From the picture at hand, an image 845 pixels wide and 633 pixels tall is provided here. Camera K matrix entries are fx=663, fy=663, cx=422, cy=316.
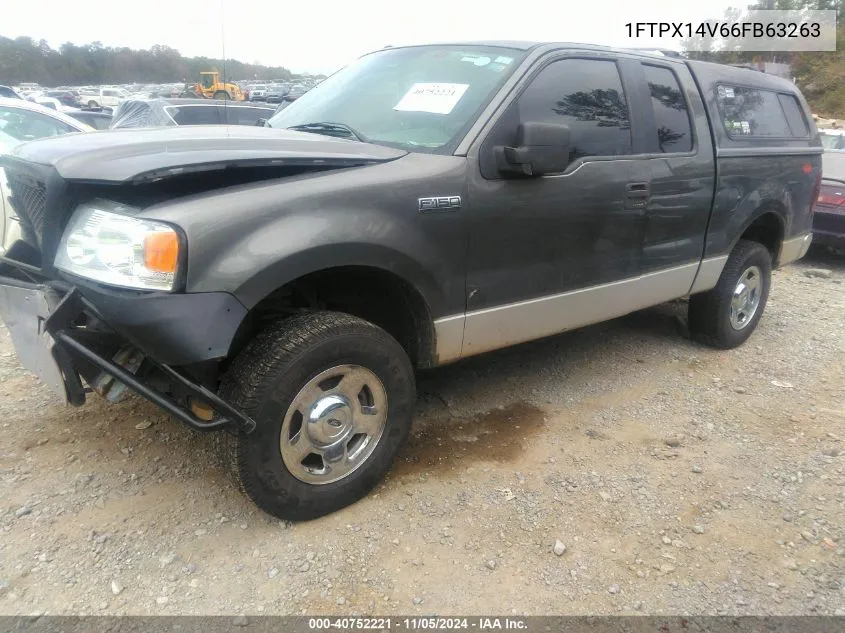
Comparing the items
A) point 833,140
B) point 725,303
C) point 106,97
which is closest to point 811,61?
point 833,140

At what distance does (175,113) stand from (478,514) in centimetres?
809

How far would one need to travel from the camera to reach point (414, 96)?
10.7ft

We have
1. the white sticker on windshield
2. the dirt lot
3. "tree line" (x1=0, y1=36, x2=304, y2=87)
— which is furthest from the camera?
"tree line" (x1=0, y1=36, x2=304, y2=87)

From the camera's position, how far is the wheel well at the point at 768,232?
4934 millimetres

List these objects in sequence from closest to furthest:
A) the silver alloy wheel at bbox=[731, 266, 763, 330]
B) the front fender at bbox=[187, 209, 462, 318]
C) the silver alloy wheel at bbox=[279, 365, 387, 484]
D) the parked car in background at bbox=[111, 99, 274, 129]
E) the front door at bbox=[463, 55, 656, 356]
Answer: the front fender at bbox=[187, 209, 462, 318]
the silver alloy wheel at bbox=[279, 365, 387, 484]
the front door at bbox=[463, 55, 656, 356]
the silver alloy wheel at bbox=[731, 266, 763, 330]
the parked car in background at bbox=[111, 99, 274, 129]

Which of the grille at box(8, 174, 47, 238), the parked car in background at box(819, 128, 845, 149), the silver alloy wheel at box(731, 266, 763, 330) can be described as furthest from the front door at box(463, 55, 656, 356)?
the parked car in background at box(819, 128, 845, 149)

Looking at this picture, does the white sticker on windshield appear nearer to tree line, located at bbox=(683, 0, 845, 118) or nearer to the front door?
the front door

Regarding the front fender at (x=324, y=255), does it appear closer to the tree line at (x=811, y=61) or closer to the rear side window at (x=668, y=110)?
the rear side window at (x=668, y=110)

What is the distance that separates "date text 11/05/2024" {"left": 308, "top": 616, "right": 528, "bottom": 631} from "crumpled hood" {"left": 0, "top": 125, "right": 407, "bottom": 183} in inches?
62.5

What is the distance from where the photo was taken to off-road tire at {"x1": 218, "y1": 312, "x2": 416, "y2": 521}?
2414 mm

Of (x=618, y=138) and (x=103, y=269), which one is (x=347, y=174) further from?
(x=618, y=138)

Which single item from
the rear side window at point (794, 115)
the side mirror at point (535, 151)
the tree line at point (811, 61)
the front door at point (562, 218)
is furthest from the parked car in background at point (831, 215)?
the tree line at point (811, 61)

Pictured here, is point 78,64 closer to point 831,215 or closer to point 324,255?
point 831,215

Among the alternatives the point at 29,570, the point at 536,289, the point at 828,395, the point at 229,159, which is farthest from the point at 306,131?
the point at 828,395
